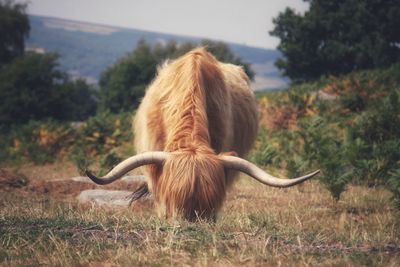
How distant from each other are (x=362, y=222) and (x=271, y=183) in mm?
2558

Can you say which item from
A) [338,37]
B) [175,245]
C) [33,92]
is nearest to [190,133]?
[175,245]

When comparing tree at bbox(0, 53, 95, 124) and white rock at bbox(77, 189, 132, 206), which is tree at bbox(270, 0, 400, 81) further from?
white rock at bbox(77, 189, 132, 206)

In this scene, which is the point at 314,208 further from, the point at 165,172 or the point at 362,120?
the point at 362,120

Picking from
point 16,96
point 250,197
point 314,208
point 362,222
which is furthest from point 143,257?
point 16,96

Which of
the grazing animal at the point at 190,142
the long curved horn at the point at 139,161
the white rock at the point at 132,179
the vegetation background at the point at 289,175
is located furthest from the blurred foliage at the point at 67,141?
the long curved horn at the point at 139,161

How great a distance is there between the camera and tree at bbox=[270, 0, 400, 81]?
116 ft

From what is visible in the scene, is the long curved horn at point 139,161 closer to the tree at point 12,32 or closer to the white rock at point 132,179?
the white rock at point 132,179

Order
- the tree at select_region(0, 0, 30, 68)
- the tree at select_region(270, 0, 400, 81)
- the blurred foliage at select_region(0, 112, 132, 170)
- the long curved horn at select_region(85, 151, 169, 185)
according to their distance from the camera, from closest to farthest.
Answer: the long curved horn at select_region(85, 151, 169, 185) < the blurred foliage at select_region(0, 112, 132, 170) < the tree at select_region(270, 0, 400, 81) < the tree at select_region(0, 0, 30, 68)

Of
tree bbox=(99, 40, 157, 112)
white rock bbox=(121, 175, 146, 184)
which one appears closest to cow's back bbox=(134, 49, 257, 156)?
white rock bbox=(121, 175, 146, 184)

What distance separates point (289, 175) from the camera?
1102 centimetres

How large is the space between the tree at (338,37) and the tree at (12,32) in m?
25.7

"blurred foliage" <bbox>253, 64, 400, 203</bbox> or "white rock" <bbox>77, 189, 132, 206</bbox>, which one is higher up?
"blurred foliage" <bbox>253, 64, 400, 203</bbox>

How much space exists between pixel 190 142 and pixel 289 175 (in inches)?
222

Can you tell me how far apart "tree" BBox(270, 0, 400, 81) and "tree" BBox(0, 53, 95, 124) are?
55.1 feet
